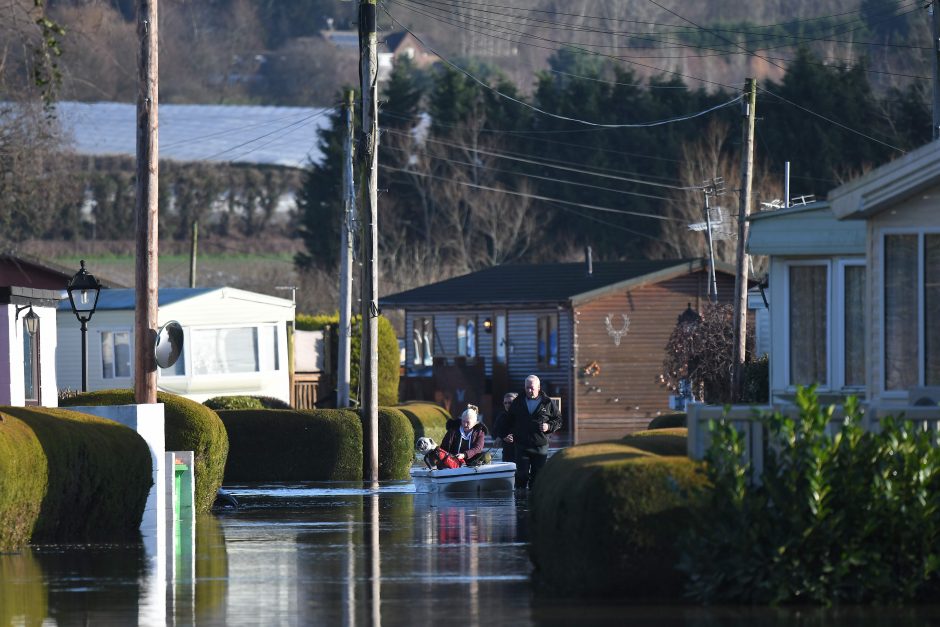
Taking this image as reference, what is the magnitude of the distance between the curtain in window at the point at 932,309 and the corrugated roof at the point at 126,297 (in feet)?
91.7

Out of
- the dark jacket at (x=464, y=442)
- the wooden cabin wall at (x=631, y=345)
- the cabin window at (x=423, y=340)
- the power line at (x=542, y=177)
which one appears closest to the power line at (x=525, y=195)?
the power line at (x=542, y=177)

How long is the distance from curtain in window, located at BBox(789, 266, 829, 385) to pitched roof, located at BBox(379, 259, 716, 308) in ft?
97.2

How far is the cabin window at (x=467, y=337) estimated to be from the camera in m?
55.5

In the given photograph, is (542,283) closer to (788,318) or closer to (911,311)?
(788,318)

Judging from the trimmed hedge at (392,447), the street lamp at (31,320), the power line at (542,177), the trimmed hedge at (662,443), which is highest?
the power line at (542,177)

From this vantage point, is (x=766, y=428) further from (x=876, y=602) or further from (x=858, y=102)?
(x=858, y=102)

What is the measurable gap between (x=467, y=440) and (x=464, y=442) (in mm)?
61

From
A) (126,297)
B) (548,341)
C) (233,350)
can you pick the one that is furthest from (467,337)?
(126,297)

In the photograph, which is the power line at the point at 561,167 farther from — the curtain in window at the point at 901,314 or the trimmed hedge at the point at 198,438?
the curtain in window at the point at 901,314

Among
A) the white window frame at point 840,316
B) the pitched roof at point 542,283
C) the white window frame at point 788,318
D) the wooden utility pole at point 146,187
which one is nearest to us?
the wooden utility pole at point 146,187

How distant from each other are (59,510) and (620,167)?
5796 cm

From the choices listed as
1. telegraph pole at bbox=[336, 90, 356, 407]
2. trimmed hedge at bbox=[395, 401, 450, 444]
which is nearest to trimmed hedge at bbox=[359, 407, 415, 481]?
trimmed hedge at bbox=[395, 401, 450, 444]

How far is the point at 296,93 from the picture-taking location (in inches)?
4948

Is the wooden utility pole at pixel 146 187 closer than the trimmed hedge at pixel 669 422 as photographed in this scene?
Yes
